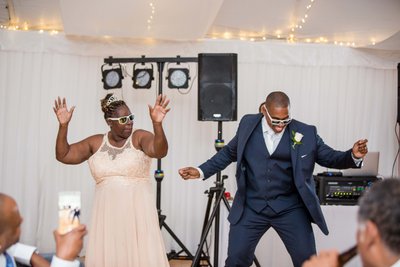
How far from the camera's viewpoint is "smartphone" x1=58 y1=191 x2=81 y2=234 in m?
1.75

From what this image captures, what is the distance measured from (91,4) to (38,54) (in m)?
1.84

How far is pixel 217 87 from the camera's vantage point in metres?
5.06

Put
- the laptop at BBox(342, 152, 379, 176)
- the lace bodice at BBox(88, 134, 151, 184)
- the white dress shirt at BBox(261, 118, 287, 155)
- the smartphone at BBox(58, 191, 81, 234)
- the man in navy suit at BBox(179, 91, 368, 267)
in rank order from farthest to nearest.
Answer: the laptop at BBox(342, 152, 379, 176) → the white dress shirt at BBox(261, 118, 287, 155) → the man in navy suit at BBox(179, 91, 368, 267) → the lace bodice at BBox(88, 134, 151, 184) → the smartphone at BBox(58, 191, 81, 234)

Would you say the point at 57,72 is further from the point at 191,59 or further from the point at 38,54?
the point at 191,59

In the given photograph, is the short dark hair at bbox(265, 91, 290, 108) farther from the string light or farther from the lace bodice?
the string light

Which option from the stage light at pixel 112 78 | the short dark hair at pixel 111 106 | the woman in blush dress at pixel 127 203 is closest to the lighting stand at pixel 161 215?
the stage light at pixel 112 78

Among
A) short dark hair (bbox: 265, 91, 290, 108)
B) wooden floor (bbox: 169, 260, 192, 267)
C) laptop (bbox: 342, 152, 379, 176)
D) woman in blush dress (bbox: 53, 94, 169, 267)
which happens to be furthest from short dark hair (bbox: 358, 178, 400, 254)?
wooden floor (bbox: 169, 260, 192, 267)

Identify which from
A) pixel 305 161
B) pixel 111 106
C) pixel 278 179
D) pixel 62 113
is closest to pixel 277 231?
pixel 278 179

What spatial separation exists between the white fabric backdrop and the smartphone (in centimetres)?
425

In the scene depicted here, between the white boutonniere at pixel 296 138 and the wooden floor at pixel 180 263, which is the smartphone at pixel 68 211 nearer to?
the white boutonniere at pixel 296 138

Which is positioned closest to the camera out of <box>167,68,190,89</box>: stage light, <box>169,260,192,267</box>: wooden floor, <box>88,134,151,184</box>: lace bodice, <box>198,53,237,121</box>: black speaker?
<box>88,134,151,184</box>: lace bodice

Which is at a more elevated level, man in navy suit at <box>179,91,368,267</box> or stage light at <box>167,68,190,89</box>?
stage light at <box>167,68,190,89</box>

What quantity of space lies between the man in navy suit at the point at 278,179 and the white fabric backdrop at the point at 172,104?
Result: 7.19 feet

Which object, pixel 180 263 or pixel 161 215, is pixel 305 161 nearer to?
pixel 161 215
